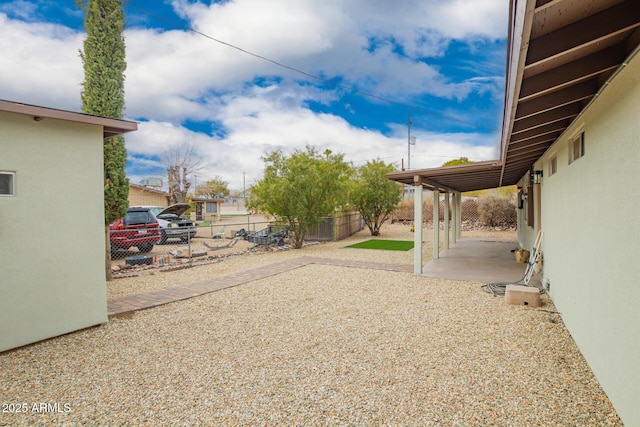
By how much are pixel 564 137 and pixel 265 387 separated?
5.03 m

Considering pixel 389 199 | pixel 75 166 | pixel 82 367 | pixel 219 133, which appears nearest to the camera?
pixel 82 367

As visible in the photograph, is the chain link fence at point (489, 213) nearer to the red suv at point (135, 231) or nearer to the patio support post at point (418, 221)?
the patio support post at point (418, 221)

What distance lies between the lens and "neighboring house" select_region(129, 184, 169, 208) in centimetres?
2580

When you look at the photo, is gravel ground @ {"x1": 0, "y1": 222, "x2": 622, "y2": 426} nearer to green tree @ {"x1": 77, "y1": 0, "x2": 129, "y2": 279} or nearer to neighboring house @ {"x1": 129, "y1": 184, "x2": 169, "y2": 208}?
green tree @ {"x1": 77, "y1": 0, "x2": 129, "y2": 279}

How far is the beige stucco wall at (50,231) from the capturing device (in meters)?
3.80

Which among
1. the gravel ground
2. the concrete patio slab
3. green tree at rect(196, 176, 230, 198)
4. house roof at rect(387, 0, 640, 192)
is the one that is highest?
green tree at rect(196, 176, 230, 198)

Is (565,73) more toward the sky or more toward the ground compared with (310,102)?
more toward the ground

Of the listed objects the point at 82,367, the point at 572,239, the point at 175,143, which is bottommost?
the point at 82,367

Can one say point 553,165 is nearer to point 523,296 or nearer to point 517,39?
point 523,296

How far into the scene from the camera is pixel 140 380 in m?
3.14

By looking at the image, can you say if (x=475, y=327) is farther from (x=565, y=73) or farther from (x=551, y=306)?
(x=565, y=73)

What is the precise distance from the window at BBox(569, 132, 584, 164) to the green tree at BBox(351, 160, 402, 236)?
12608 mm

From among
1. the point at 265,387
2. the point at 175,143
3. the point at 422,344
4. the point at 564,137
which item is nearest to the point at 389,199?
the point at 564,137

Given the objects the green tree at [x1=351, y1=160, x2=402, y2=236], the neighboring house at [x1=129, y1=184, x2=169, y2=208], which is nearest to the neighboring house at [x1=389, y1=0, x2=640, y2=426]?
the green tree at [x1=351, y1=160, x2=402, y2=236]
